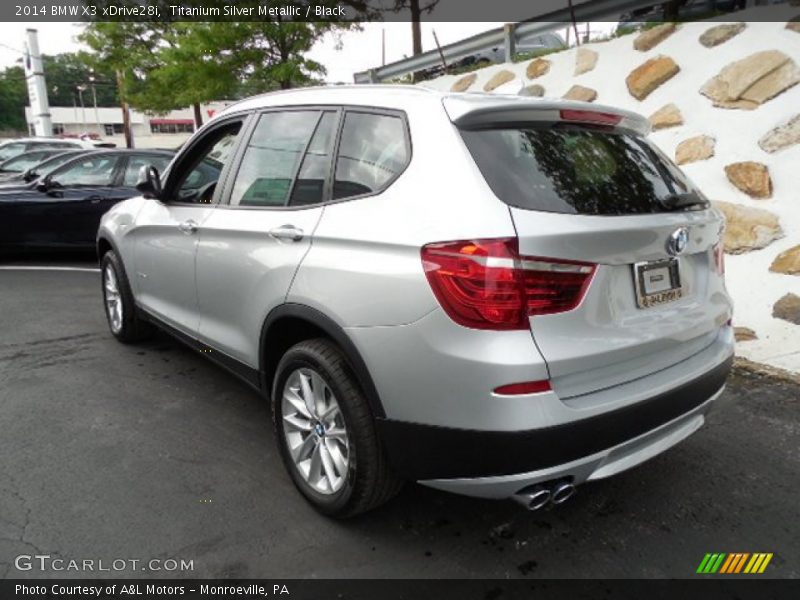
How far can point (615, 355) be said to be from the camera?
2.10 metres

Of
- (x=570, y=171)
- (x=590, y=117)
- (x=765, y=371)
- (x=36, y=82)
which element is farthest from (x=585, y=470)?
(x=36, y=82)

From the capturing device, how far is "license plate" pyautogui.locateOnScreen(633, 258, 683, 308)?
7.12 feet

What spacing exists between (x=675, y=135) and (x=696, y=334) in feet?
11.1

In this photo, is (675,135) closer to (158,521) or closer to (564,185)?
(564,185)

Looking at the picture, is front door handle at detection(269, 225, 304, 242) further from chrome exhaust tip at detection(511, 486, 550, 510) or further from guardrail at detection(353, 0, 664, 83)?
guardrail at detection(353, 0, 664, 83)

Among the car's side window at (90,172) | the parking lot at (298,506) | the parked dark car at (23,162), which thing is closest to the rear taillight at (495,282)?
the parking lot at (298,506)

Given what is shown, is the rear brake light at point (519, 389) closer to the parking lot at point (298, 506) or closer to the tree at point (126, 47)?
the parking lot at point (298, 506)

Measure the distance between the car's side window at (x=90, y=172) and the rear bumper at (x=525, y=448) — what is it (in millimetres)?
7431

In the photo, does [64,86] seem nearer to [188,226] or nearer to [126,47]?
[126,47]

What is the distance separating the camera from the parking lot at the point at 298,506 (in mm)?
2346

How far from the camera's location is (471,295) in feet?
6.38

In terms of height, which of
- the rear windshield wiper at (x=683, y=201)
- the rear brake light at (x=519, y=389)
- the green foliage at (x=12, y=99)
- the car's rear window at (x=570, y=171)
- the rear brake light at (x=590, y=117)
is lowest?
the rear brake light at (x=519, y=389)

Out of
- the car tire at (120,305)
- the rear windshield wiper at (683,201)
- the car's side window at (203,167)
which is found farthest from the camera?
the car tire at (120,305)

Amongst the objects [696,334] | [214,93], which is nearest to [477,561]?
[696,334]
